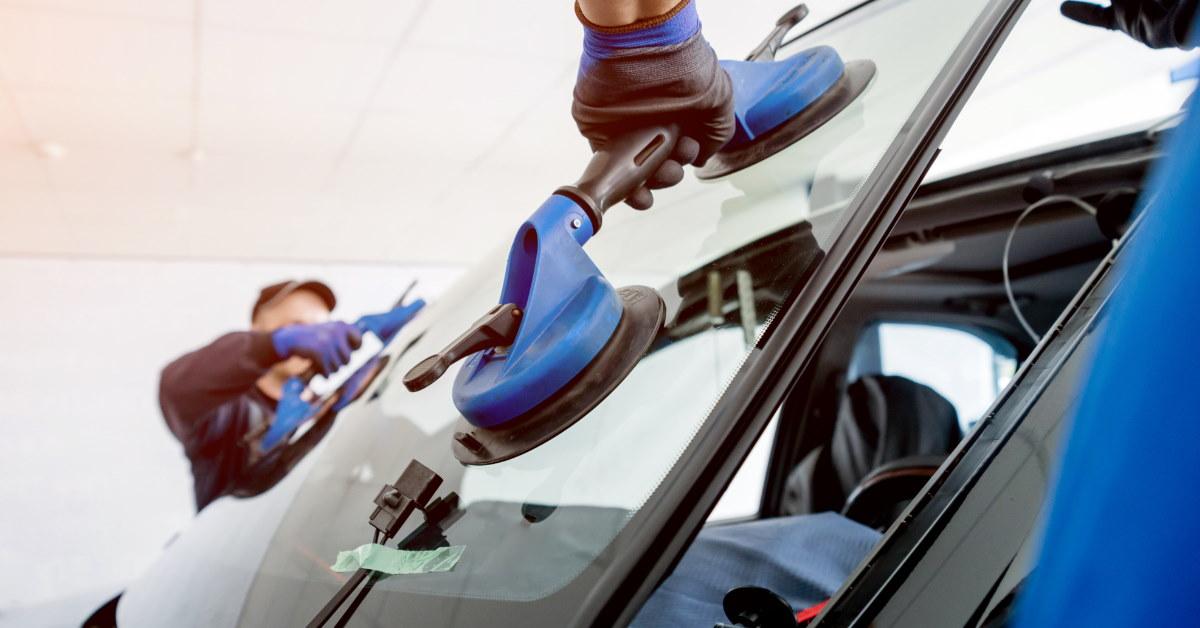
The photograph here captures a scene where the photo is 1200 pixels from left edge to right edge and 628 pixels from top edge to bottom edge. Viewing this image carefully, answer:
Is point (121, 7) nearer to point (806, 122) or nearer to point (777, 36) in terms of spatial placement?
point (777, 36)

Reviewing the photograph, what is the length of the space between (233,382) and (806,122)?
80.6 inches

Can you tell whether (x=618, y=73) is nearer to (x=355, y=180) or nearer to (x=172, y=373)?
(x=172, y=373)

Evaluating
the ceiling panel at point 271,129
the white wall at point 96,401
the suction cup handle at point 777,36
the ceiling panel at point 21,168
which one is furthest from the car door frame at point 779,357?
the ceiling panel at point 21,168

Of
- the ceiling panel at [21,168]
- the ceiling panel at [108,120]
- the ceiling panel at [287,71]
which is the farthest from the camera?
the ceiling panel at [21,168]

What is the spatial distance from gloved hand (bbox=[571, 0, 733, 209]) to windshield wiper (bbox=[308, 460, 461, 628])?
310 mm

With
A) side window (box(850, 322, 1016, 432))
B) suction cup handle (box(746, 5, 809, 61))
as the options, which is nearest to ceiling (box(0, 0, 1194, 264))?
suction cup handle (box(746, 5, 809, 61))

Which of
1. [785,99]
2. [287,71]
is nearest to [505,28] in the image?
[287,71]

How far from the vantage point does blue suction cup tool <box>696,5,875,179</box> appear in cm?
81

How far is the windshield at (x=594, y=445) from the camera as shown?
0.63 m

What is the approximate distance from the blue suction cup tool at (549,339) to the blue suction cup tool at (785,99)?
0.46 feet

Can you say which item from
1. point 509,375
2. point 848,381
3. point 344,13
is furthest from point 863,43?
point 344,13

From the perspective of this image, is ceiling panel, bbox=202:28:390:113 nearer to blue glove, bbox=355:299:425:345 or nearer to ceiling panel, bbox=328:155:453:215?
ceiling panel, bbox=328:155:453:215

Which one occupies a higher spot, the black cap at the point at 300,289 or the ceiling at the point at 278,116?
the ceiling at the point at 278,116

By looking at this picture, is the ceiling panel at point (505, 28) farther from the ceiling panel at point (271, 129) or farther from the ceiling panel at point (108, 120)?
the ceiling panel at point (108, 120)
